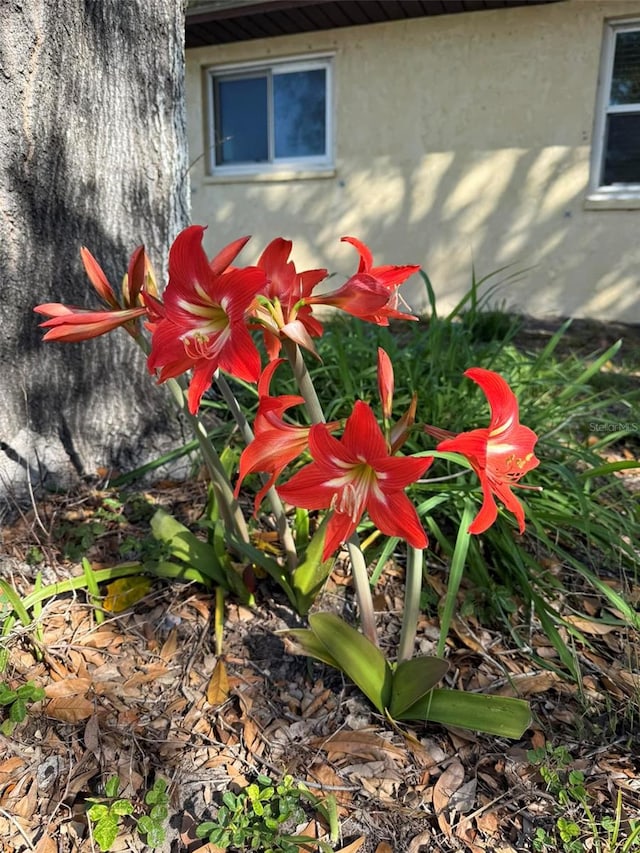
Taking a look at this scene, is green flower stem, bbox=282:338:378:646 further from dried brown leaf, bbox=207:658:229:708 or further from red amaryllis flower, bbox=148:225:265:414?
dried brown leaf, bbox=207:658:229:708

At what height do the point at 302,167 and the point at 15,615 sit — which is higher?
the point at 302,167

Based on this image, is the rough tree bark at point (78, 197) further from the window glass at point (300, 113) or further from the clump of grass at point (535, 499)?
the window glass at point (300, 113)

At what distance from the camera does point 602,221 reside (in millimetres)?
6285

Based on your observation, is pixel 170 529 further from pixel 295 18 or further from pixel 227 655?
pixel 295 18

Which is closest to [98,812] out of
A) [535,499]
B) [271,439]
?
[271,439]

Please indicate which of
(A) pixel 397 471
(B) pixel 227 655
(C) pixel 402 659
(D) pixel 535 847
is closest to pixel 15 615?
(B) pixel 227 655

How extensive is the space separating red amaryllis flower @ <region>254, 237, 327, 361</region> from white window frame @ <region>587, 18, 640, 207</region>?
6100 mm

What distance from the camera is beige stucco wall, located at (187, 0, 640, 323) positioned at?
6086mm

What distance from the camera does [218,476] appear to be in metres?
1.62

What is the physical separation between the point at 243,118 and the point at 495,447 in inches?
304

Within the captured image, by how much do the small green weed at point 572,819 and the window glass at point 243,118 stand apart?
7.56m

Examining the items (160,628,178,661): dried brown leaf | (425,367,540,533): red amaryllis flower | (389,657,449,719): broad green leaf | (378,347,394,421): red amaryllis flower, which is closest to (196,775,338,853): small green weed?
(389,657,449,719): broad green leaf

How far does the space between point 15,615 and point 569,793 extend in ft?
4.85

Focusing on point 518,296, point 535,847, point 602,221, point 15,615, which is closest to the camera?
point 535,847
